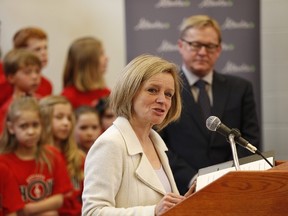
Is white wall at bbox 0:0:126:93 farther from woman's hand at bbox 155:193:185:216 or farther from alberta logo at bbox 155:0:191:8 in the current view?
woman's hand at bbox 155:193:185:216

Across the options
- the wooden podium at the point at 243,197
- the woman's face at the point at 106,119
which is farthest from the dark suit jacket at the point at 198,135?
the wooden podium at the point at 243,197

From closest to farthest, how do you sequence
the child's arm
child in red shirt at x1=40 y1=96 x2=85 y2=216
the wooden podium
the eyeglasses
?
the wooden podium < the eyeglasses < the child's arm < child in red shirt at x1=40 y1=96 x2=85 y2=216

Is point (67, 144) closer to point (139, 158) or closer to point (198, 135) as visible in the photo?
point (198, 135)

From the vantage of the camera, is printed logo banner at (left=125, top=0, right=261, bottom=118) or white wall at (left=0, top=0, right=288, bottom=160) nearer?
printed logo banner at (left=125, top=0, right=261, bottom=118)

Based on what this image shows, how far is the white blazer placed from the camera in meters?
2.38

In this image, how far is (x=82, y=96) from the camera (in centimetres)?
566

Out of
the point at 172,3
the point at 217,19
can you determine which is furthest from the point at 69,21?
the point at 217,19

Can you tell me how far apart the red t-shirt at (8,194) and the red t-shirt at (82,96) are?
4.87ft

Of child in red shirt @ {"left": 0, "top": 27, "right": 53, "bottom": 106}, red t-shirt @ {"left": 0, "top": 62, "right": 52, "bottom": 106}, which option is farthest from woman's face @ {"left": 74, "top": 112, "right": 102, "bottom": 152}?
child in red shirt @ {"left": 0, "top": 27, "right": 53, "bottom": 106}

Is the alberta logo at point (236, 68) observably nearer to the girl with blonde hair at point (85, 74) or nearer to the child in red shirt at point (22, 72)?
the girl with blonde hair at point (85, 74)

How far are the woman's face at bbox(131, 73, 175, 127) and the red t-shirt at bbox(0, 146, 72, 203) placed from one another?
6.18 ft

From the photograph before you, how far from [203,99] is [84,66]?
1.81 metres

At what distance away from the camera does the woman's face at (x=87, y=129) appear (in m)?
5.16

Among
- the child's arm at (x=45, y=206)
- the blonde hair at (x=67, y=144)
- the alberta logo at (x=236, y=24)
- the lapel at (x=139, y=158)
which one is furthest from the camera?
the alberta logo at (x=236, y=24)
